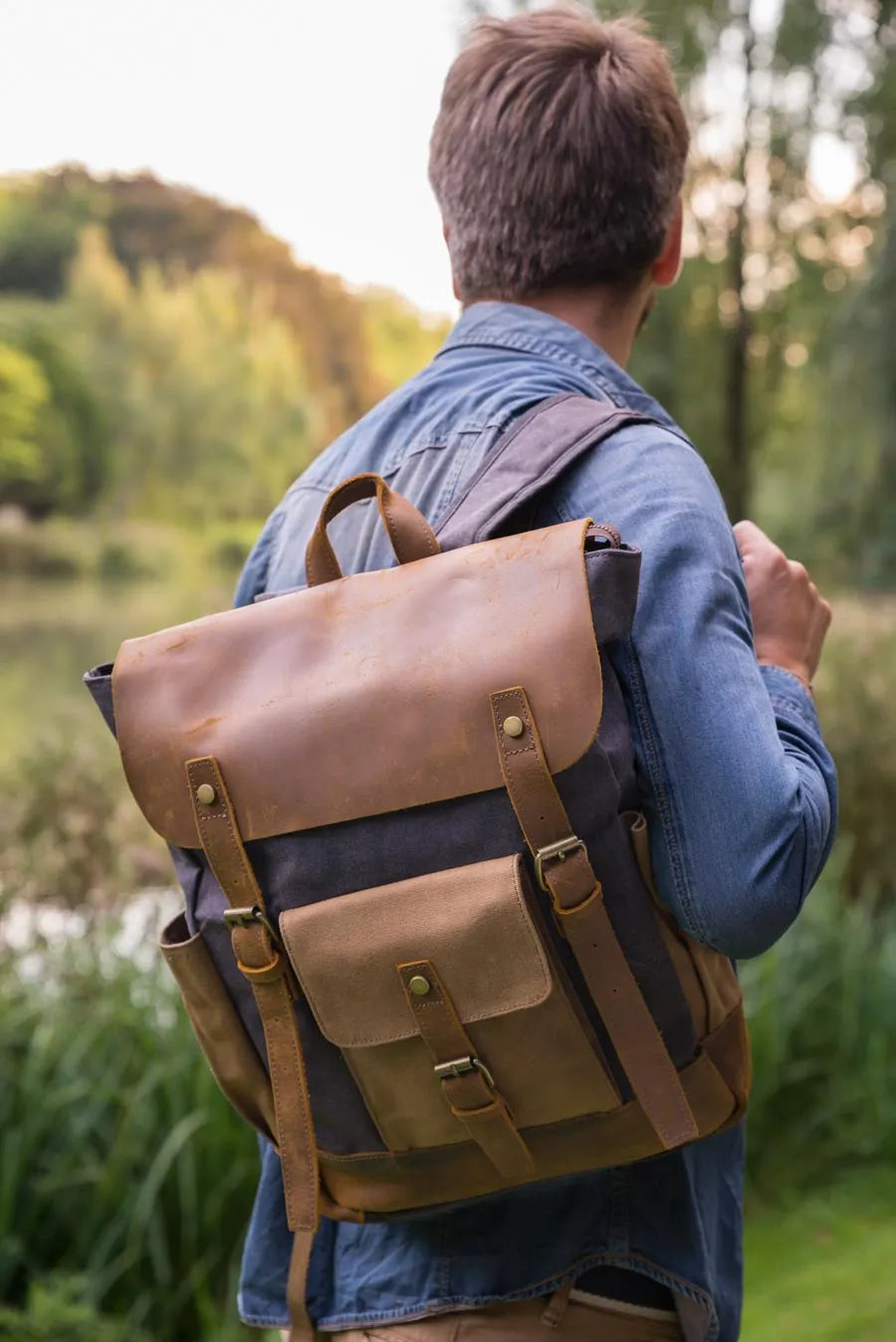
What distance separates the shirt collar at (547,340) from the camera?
1353mm

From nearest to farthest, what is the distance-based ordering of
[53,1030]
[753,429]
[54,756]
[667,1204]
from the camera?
[667,1204] < [53,1030] < [54,756] < [753,429]

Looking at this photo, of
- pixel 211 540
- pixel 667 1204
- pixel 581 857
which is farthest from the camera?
pixel 211 540

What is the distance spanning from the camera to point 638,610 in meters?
1.13

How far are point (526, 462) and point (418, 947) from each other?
43 cm

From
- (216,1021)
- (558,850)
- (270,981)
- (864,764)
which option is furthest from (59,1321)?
(864,764)

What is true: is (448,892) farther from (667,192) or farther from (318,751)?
(667,192)

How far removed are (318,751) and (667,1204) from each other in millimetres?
552

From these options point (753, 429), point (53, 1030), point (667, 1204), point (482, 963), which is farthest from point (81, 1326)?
point (753, 429)

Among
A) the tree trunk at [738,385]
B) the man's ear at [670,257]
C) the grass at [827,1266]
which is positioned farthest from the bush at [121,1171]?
the tree trunk at [738,385]

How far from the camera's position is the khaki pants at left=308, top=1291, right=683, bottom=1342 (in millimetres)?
1208

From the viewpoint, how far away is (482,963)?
110cm

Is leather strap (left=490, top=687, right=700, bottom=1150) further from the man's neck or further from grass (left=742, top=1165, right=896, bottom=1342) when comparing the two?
grass (left=742, top=1165, right=896, bottom=1342)

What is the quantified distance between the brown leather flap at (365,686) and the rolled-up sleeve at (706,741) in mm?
75

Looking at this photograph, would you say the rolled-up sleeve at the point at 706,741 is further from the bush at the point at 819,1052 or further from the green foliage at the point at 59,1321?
the bush at the point at 819,1052
